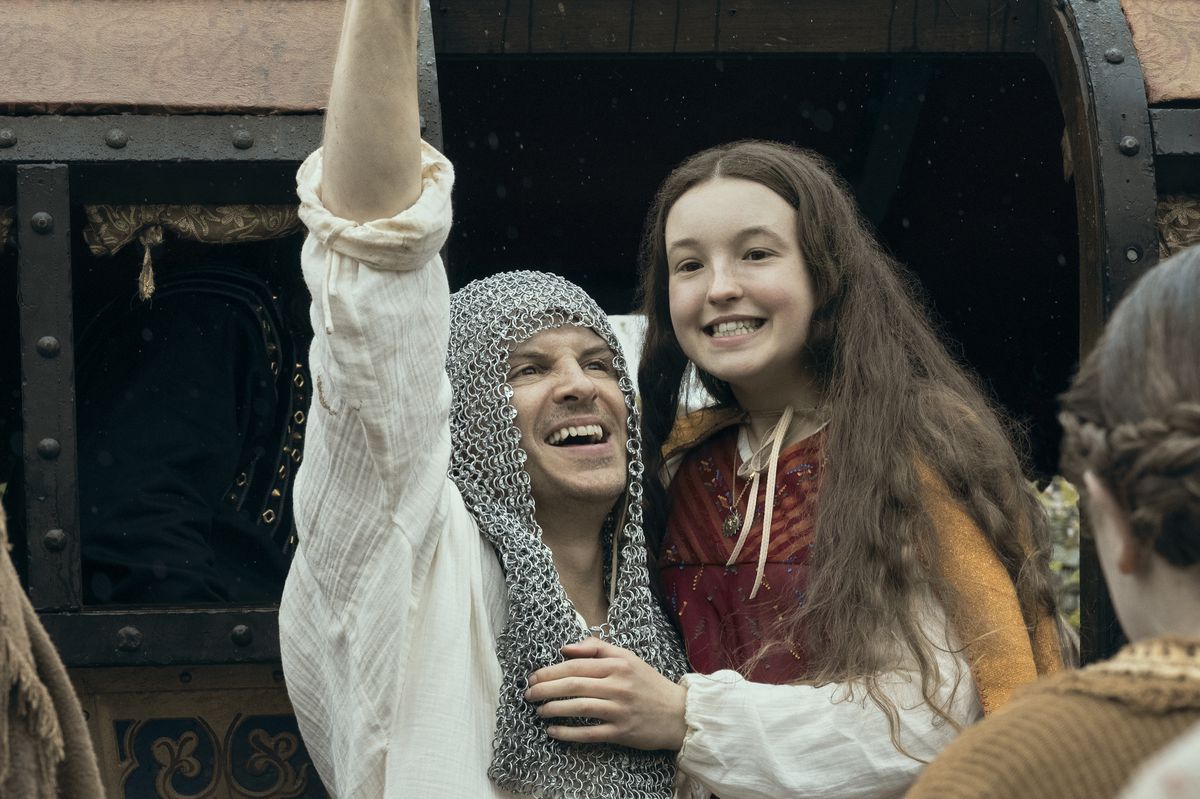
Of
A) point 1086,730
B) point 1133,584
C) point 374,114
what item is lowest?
point 1086,730

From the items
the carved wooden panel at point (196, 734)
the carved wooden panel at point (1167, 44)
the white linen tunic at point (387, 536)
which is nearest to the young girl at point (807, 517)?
the white linen tunic at point (387, 536)

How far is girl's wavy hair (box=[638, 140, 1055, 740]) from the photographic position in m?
2.45

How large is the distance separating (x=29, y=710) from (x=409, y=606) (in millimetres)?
725

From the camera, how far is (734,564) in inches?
103

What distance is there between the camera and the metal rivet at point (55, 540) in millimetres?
2561

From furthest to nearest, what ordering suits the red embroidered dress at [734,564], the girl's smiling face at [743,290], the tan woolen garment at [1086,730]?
the girl's smiling face at [743,290] → the red embroidered dress at [734,564] → the tan woolen garment at [1086,730]

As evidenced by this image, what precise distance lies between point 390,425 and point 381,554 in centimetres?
18

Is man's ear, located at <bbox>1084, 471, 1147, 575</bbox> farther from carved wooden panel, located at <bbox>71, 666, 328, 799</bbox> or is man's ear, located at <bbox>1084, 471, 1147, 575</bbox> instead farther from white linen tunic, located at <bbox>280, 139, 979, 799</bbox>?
carved wooden panel, located at <bbox>71, 666, 328, 799</bbox>

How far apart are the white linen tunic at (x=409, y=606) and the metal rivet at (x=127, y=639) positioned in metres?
0.31

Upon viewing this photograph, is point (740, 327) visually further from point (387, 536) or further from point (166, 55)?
point (166, 55)

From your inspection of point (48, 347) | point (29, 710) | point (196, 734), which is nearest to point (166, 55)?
point (48, 347)

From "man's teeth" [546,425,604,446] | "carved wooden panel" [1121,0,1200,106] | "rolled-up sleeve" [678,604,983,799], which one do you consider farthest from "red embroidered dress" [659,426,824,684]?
"carved wooden panel" [1121,0,1200,106]

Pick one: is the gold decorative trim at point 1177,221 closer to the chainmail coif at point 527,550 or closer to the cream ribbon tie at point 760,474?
the cream ribbon tie at point 760,474

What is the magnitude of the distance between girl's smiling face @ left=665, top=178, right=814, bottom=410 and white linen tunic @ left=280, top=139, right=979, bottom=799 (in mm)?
→ 522
